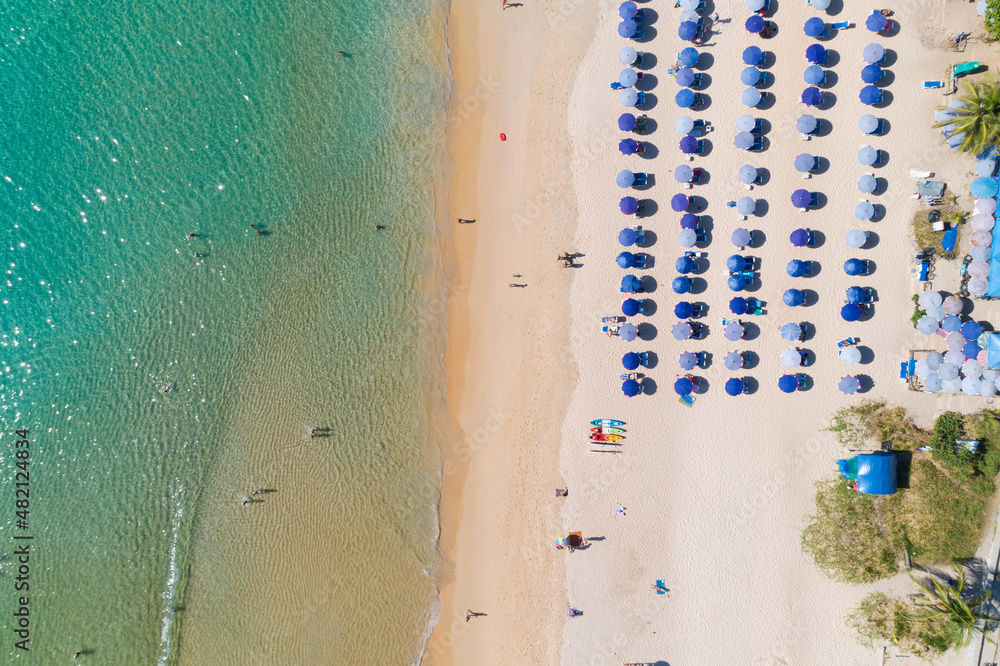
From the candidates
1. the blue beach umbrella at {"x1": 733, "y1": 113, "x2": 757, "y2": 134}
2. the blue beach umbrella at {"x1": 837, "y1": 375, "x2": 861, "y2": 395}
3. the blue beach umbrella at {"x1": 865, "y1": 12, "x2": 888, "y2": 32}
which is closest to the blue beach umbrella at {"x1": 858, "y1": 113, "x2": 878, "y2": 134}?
the blue beach umbrella at {"x1": 865, "y1": 12, "x2": 888, "y2": 32}

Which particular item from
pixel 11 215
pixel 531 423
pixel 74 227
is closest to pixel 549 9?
pixel 531 423

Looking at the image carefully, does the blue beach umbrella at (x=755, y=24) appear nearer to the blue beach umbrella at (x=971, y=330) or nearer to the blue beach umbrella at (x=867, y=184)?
the blue beach umbrella at (x=867, y=184)

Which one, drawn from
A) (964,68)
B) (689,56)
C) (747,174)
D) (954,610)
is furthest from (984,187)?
(954,610)

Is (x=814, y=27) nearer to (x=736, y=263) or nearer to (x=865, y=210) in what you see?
(x=865, y=210)

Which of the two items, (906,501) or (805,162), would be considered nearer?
(805,162)

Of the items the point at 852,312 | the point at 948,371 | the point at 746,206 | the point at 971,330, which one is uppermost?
the point at 746,206

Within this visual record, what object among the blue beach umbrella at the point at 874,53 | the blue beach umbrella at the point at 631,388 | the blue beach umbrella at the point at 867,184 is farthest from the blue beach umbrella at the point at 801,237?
the blue beach umbrella at the point at 631,388
